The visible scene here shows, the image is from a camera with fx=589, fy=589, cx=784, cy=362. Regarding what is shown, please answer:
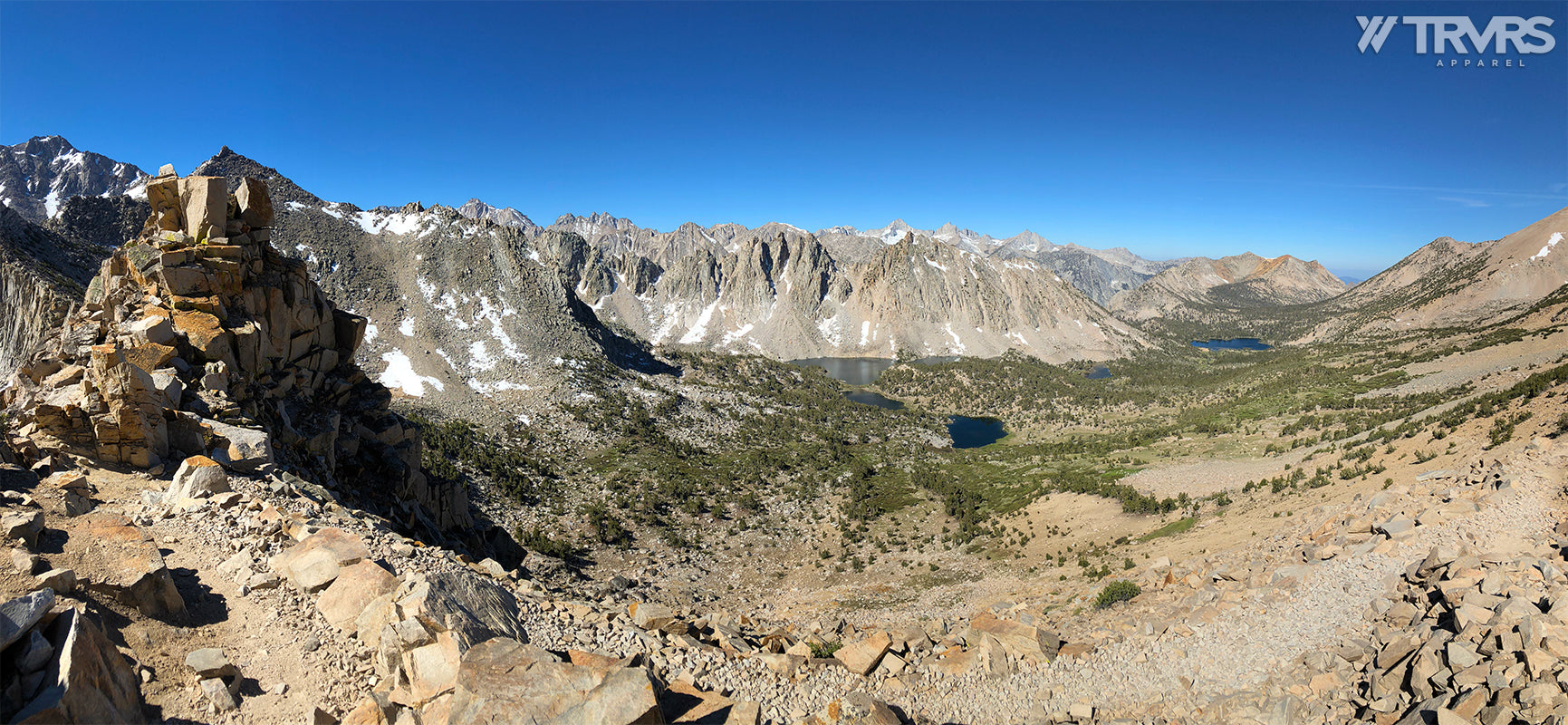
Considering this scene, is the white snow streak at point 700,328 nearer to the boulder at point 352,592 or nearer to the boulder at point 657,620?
the boulder at point 657,620

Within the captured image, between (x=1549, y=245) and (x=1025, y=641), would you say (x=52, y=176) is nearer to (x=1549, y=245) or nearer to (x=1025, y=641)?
(x=1025, y=641)

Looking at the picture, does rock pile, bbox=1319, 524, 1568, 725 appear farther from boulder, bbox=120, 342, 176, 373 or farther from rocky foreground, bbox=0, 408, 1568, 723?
boulder, bbox=120, 342, 176, 373

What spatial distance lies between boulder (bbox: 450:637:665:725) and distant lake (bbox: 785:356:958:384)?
128 metres

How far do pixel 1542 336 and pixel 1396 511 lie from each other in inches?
2566

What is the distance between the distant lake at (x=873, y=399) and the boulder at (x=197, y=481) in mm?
98159

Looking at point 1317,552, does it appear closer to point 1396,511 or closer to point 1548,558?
point 1396,511

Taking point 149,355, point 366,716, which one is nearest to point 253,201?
point 149,355

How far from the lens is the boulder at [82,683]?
216 inches

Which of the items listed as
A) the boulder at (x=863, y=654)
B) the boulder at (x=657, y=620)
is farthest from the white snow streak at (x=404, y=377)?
the boulder at (x=863, y=654)

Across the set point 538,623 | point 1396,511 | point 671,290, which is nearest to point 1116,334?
point 671,290

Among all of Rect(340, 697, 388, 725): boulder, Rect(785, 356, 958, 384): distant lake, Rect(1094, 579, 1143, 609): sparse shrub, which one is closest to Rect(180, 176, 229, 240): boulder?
Rect(340, 697, 388, 725): boulder

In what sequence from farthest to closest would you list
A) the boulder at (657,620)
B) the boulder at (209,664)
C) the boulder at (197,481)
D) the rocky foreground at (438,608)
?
1. the boulder at (657,620)
2. the boulder at (197,481)
3. the rocky foreground at (438,608)
4. the boulder at (209,664)

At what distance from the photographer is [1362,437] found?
113ft

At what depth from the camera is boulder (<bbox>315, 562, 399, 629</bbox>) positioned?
9.74 metres
